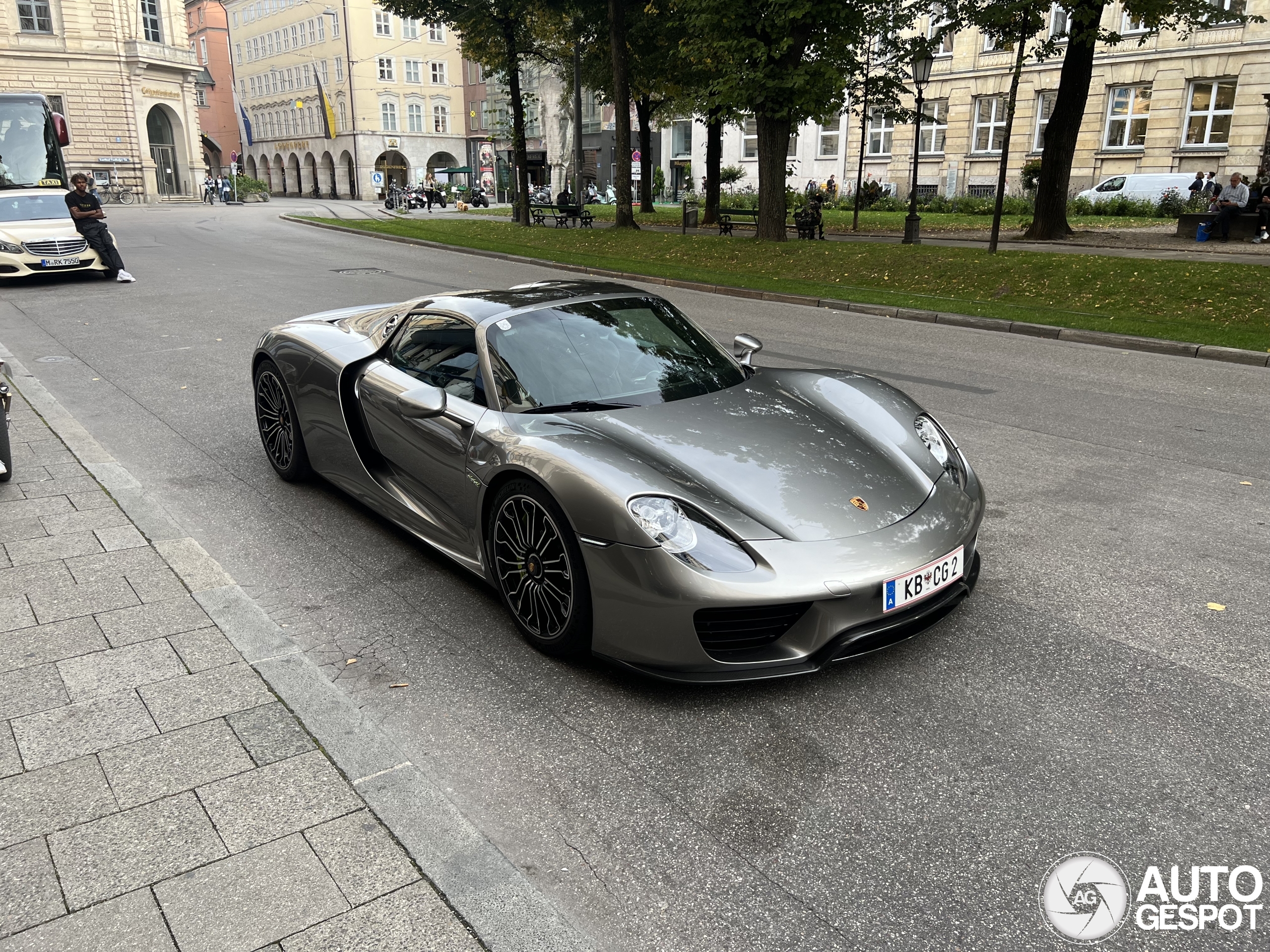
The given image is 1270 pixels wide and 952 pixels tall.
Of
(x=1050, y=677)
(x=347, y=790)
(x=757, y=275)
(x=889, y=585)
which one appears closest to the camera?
(x=347, y=790)

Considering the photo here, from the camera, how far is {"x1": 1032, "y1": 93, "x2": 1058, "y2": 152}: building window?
4091 centimetres

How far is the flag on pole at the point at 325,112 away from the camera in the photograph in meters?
80.1

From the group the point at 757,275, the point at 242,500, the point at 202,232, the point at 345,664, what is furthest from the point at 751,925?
the point at 202,232

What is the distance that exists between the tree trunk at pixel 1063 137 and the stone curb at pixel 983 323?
10201mm

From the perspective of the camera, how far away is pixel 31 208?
16141mm

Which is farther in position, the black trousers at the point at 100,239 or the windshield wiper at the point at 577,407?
the black trousers at the point at 100,239

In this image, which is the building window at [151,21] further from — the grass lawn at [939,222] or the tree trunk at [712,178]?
the tree trunk at [712,178]

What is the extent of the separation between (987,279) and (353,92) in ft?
247

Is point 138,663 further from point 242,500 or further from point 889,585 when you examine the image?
point 889,585

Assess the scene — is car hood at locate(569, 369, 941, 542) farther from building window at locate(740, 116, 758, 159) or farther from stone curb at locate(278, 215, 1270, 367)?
building window at locate(740, 116, 758, 159)

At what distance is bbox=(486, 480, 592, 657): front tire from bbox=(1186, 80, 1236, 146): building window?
42.1m

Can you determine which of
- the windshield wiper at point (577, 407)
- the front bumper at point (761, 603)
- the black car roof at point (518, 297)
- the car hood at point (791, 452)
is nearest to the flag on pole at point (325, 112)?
the black car roof at point (518, 297)

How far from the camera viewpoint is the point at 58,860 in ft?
8.43

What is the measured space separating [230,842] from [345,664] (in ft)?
3.66
